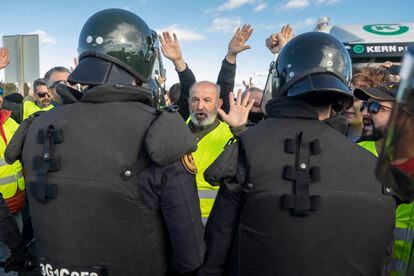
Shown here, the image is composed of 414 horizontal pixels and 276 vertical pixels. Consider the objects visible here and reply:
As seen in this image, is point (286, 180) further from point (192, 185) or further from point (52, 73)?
point (52, 73)

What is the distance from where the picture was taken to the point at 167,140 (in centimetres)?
156

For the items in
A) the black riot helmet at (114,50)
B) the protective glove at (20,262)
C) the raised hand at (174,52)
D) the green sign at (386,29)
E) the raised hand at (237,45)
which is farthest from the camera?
the green sign at (386,29)

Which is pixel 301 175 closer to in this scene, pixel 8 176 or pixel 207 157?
pixel 207 157

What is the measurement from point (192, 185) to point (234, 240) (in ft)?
1.11

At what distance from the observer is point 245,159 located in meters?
1.67

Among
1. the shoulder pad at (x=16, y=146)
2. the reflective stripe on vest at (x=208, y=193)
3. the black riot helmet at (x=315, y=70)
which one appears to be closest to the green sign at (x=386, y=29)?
the reflective stripe on vest at (x=208, y=193)

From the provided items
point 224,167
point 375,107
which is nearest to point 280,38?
point 375,107

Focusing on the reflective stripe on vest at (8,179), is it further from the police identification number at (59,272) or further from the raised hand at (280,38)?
the raised hand at (280,38)

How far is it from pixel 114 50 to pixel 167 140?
61cm

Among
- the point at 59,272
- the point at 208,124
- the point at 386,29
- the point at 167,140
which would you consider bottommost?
the point at 59,272

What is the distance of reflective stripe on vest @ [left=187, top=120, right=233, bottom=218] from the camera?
3.21 metres

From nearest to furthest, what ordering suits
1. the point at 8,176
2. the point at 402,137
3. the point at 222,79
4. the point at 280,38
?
1. the point at 402,137
2. the point at 8,176
3. the point at 280,38
4. the point at 222,79

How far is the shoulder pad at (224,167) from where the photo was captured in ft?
5.40

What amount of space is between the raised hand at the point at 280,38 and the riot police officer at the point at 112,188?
2243mm
